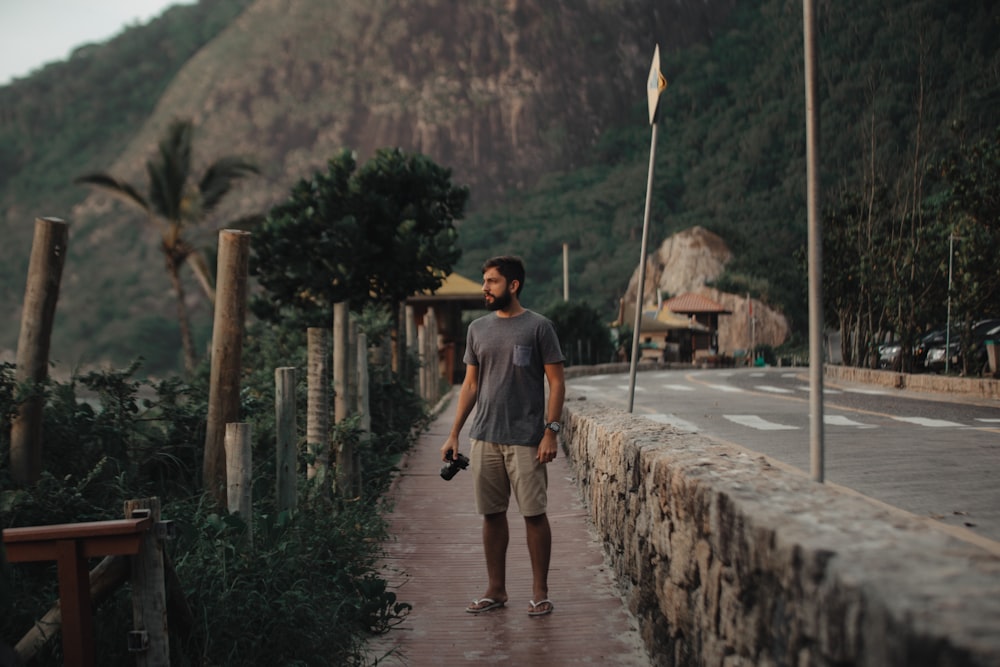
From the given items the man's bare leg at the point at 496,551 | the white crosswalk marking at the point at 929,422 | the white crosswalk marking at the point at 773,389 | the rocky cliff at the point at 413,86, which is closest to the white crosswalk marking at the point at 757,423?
the white crosswalk marking at the point at 929,422

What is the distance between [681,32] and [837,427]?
126 m

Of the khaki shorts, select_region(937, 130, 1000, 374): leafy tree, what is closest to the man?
the khaki shorts

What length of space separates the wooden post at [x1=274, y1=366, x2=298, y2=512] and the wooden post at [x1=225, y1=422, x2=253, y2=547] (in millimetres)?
981

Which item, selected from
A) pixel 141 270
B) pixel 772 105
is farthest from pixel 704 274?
pixel 141 270

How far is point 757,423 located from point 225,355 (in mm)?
9208

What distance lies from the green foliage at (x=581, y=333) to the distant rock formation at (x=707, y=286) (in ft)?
85.6

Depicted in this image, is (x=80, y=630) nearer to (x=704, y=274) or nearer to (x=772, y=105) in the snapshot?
(x=704, y=274)

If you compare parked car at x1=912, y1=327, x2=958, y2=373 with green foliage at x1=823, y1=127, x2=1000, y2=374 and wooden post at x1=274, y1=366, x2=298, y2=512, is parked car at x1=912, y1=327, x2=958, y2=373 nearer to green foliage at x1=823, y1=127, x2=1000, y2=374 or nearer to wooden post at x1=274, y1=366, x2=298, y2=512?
green foliage at x1=823, y1=127, x2=1000, y2=374

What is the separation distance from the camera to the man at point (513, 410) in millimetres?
5812

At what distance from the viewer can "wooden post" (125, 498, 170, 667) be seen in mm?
4023

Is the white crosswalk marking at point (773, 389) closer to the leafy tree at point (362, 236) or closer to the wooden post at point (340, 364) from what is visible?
the leafy tree at point (362, 236)

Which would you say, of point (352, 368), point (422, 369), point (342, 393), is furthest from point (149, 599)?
point (422, 369)

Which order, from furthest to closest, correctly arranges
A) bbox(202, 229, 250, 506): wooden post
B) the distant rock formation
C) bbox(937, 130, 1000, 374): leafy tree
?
1. the distant rock formation
2. bbox(937, 130, 1000, 374): leafy tree
3. bbox(202, 229, 250, 506): wooden post

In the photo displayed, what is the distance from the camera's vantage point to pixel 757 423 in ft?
46.7
